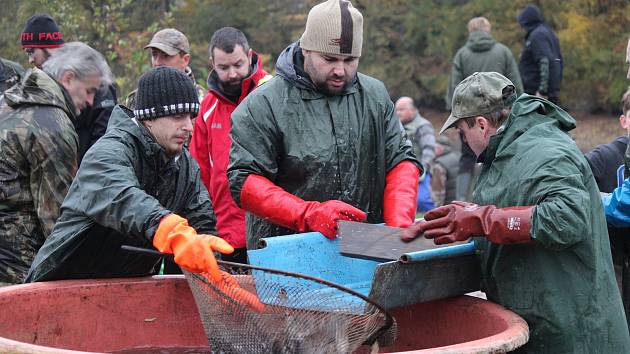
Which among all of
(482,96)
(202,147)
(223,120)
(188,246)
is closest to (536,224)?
(482,96)

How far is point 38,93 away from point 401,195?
201cm

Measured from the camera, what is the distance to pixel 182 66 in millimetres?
7176

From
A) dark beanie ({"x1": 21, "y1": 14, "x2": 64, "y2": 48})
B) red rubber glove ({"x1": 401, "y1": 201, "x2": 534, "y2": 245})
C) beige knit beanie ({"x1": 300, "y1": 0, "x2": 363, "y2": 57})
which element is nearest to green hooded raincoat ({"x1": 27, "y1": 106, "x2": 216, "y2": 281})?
beige knit beanie ({"x1": 300, "y1": 0, "x2": 363, "y2": 57})

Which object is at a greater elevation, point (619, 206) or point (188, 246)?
point (188, 246)

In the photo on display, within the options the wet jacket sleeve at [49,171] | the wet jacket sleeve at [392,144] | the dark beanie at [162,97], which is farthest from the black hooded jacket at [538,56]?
the dark beanie at [162,97]

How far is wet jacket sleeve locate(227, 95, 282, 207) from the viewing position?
4883mm

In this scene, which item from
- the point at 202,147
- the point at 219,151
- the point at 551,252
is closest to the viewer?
the point at 551,252

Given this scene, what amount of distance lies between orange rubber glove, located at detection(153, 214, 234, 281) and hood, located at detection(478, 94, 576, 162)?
1169mm

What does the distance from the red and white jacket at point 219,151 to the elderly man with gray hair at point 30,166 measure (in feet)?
3.35

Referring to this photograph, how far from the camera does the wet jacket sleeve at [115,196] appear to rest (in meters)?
3.96

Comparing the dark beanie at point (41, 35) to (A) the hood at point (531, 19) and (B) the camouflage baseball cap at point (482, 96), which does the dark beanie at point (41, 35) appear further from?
(A) the hood at point (531, 19)

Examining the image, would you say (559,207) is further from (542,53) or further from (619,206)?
(542,53)

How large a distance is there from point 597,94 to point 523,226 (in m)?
13.6

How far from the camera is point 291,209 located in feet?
15.5
